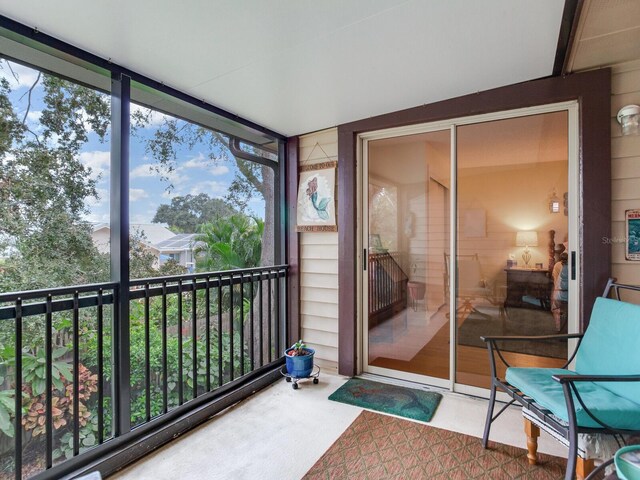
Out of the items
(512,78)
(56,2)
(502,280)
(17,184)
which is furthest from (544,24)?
(17,184)

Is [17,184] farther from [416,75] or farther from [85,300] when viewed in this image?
[416,75]

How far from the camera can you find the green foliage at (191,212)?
148 inches

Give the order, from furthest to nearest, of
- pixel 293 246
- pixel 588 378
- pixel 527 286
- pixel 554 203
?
pixel 293 246
pixel 527 286
pixel 554 203
pixel 588 378

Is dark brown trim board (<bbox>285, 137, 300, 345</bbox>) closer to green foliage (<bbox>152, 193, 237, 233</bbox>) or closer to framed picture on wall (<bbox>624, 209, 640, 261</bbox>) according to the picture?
green foliage (<bbox>152, 193, 237, 233</bbox>)

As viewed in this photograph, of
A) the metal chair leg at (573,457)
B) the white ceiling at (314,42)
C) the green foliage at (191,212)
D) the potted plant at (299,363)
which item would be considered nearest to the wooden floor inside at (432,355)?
the potted plant at (299,363)

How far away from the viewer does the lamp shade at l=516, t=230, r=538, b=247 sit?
100 inches

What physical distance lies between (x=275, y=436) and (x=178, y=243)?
2.47 meters

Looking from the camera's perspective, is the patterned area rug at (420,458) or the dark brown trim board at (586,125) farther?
the dark brown trim board at (586,125)

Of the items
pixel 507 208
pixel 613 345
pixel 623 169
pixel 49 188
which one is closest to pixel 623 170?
pixel 623 169

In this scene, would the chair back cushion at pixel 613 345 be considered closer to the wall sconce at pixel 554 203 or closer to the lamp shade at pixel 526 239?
the lamp shade at pixel 526 239

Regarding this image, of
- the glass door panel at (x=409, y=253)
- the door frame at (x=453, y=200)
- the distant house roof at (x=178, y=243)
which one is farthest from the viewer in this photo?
the distant house roof at (x=178, y=243)

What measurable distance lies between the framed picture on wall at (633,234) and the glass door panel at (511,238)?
0.34 meters

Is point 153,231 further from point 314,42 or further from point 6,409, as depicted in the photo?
point 314,42

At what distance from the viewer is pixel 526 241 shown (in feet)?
8.43
